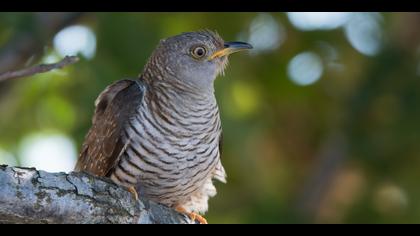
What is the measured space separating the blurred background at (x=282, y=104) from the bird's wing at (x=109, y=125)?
1059mm

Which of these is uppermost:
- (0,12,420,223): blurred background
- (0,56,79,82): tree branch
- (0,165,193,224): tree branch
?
(0,12,420,223): blurred background

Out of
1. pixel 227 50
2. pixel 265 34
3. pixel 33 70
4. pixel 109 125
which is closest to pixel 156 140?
pixel 109 125

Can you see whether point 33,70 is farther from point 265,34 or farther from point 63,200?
point 265,34

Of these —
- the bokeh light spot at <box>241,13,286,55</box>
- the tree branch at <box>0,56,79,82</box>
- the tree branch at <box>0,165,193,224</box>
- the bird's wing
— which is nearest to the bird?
the bird's wing

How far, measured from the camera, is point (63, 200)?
3277 mm

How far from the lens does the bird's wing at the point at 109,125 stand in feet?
14.2

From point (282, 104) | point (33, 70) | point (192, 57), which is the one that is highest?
point (282, 104)

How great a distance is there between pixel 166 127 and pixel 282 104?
137 inches

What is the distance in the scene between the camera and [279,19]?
7020 millimetres

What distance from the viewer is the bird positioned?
4.27 meters

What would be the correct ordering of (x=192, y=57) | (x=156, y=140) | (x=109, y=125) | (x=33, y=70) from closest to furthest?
(x=33, y=70)
(x=156, y=140)
(x=109, y=125)
(x=192, y=57)

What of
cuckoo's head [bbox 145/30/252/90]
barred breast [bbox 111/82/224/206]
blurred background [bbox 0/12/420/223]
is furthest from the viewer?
blurred background [bbox 0/12/420/223]

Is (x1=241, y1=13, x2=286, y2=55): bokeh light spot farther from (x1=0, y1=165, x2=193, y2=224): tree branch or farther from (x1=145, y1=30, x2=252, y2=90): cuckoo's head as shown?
(x1=0, y1=165, x2=193, y2=224): tree branch

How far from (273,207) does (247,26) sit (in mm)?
1425
